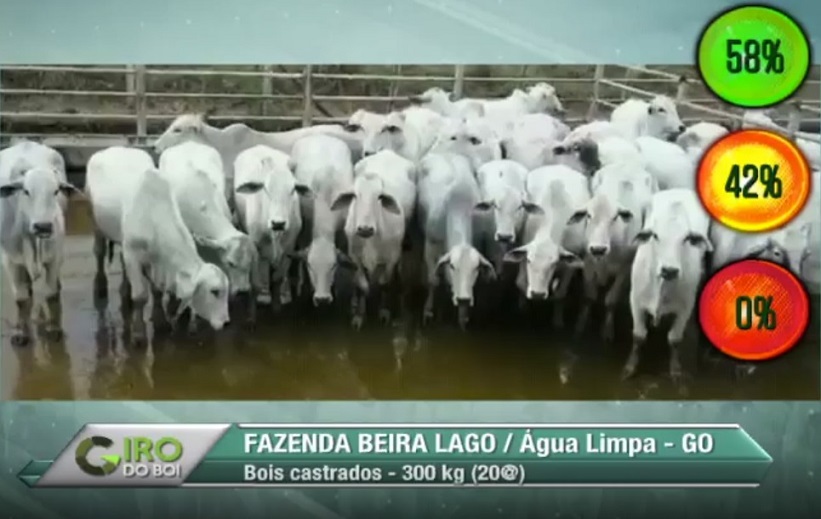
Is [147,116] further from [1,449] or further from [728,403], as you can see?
[728,403]

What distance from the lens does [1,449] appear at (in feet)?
7.27

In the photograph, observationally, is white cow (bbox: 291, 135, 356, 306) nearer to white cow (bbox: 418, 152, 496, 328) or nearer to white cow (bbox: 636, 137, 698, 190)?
white cow (bbox: 418, 152, 496, 328)

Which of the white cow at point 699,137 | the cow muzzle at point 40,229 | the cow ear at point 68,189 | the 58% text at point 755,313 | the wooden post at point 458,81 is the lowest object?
the 58% text at point 755,313

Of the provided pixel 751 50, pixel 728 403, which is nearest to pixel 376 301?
pixel 728 403

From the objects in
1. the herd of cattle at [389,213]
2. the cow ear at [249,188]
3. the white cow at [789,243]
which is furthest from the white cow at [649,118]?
the cow ear at [249,188]

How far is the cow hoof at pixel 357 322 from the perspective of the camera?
2.27 metres

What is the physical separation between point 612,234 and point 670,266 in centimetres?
14

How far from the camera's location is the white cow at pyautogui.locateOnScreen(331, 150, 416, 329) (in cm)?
228

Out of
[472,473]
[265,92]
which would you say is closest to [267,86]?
[265,92]

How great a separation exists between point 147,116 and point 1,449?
74 cm

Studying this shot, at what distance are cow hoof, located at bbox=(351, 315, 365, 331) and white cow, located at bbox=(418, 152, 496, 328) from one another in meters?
0.13

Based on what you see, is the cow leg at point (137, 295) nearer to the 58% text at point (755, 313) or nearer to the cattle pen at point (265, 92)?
the cattle pen at point (265, 92)

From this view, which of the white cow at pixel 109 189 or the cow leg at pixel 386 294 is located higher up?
the white cow at pixel 109 189

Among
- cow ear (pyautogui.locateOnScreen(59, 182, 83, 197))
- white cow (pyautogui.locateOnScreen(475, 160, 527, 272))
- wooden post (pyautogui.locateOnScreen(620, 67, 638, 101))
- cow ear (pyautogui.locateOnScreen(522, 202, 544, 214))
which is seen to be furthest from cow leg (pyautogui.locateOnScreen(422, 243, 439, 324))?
cow ear (pyautogui.locateOnScreen(59, 182, 83, 197))
